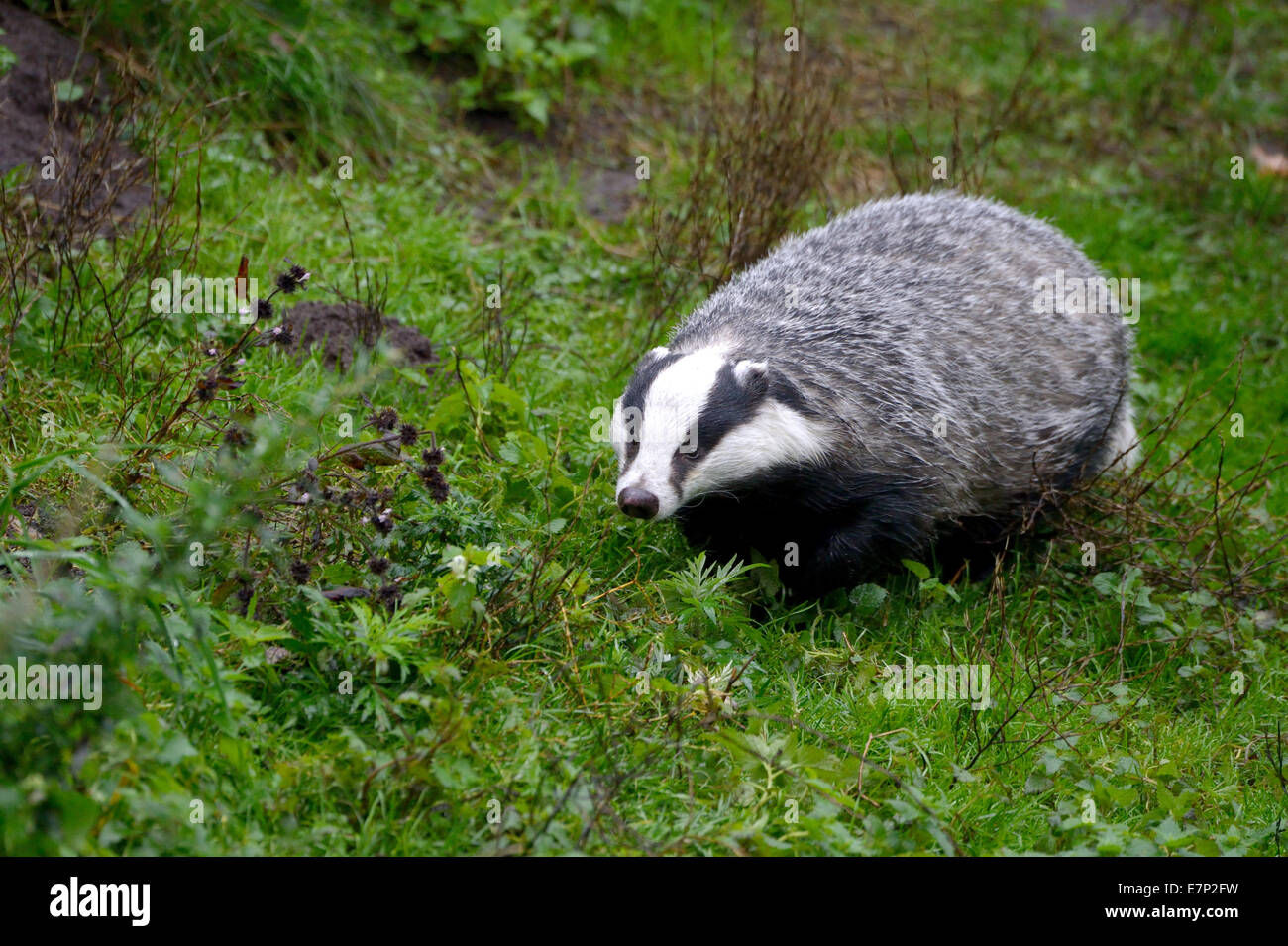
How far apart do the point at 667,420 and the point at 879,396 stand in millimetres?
1035

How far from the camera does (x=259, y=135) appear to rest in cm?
725

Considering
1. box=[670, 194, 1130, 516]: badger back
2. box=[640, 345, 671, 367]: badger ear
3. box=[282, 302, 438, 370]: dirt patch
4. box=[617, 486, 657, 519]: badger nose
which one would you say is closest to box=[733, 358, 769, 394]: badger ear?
box=[670, 194, 1130, 516]: badger back

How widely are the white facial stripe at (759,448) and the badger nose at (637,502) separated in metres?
0.21

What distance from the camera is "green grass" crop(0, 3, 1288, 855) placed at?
3420mm

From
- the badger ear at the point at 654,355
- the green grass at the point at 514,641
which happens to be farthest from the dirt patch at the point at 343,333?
the badger ear at the point at 654,355

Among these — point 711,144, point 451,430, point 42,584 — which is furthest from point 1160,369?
point 42,584

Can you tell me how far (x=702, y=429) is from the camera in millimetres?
4688

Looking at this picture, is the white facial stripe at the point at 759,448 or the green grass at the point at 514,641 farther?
the white facial stripe at the point at 759,448

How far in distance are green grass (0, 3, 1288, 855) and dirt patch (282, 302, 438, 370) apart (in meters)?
0.19

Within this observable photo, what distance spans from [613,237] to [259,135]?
84.4 inches

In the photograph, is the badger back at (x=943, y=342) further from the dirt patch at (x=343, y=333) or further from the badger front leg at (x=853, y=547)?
the dirt patch at (x=343, y=333)

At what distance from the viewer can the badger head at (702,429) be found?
4613 millimetres

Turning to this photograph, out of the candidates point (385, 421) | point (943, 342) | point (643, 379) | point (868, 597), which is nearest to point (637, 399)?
point (643, 379)

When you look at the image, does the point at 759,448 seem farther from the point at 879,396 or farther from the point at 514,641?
the point at 514,641
